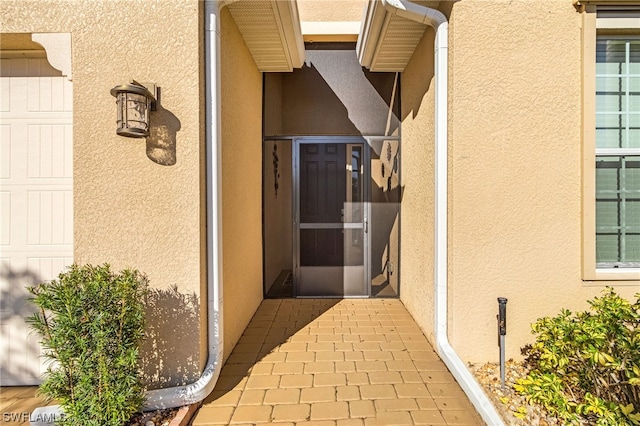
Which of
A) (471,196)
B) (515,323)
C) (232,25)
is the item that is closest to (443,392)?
(515,323)

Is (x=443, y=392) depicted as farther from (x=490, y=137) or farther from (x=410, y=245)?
(x=490, y=137)

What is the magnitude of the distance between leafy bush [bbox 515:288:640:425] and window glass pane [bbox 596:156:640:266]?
0.66m

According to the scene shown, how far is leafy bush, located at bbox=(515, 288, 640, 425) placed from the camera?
2135 millimetres

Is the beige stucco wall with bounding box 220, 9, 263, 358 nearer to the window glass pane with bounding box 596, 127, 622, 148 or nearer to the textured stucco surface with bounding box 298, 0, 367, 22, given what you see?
the textured stucco surface with bounding box 298, 0, 367, 22

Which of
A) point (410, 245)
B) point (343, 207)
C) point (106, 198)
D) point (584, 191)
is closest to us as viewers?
point (106, 198)

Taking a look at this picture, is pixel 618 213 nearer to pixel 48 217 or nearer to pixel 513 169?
pixel 513 169

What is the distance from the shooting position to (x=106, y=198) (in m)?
2.60

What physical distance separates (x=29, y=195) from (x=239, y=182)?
1.99m

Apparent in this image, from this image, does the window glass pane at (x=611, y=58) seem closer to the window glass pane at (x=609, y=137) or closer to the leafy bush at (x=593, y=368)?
the window glass pane at (x=609, y=137)

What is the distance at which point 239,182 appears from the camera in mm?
3854

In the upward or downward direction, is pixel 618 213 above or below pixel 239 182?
below

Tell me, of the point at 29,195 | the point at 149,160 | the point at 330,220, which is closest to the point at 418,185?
the point at 330,220

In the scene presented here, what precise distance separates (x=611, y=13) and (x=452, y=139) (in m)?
1.85

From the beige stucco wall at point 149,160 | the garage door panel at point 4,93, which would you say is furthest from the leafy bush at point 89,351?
the garage door panel at point 4,93
